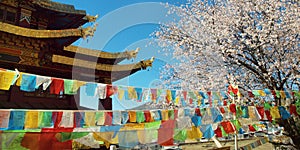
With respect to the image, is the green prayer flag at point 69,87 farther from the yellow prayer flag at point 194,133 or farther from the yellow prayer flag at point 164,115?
the yellow prayer flag at point 194,133

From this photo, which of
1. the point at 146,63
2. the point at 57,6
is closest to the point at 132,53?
the point at 146,63

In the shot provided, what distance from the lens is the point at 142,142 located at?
5.71 metres

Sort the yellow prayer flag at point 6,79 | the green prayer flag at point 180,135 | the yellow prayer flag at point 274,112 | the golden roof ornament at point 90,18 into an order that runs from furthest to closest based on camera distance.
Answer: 1. the golden roof ornament at point 90,18
2. the yellow prayer flag at point 274,112
3. the green prayer flag at point 180,135
4. the yellow prayer flag at point 6,79

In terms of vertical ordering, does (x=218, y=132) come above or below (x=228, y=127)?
below

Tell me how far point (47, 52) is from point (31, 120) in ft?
19.0

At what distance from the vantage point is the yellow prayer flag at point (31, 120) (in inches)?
181

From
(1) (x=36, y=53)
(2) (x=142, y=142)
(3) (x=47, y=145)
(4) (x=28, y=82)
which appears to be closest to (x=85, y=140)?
(3) (x=47, y=145)

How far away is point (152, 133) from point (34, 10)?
330 inches

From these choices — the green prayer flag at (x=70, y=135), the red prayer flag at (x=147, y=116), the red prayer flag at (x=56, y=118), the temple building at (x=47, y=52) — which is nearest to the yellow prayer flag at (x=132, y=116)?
the red prayer flag at (x=147, y=116)

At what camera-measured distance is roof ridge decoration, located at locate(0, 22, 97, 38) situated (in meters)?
8.43

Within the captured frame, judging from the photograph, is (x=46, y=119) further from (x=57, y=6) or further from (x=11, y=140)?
(x=57, y=6)

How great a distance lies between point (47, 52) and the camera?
382 inches

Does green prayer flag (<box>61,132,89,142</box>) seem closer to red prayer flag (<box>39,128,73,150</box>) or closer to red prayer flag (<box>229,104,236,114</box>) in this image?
red prayer flag (<box>39,128,73,150</box>)

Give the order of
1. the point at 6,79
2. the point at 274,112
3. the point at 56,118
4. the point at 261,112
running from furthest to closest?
1. the point at 274,112
2. the point at 261,112
3. the point at 56,118
4. the point at 6,79
